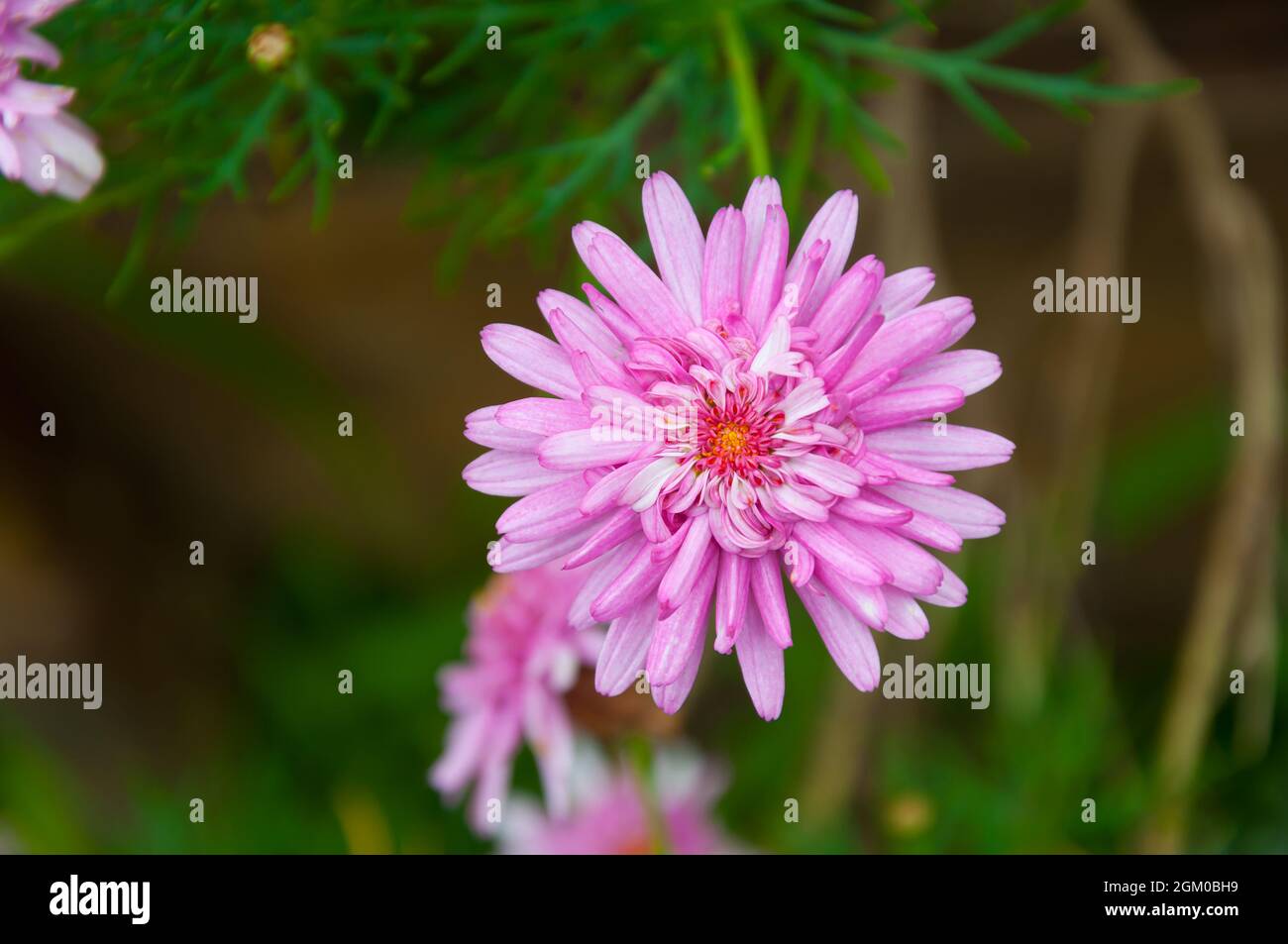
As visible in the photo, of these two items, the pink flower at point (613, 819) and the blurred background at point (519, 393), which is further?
the pink flower at point (613, 819)

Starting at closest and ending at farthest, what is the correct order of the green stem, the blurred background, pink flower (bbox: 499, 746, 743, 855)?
the green stem
the blurred background
pink flower (bbox: 499, 746, 743, 855)

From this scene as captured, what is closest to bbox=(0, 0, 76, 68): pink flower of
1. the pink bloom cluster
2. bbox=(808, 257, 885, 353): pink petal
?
the pink bloom cluster

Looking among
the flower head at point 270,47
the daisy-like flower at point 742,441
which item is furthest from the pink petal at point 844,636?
the flower head at point 270,47

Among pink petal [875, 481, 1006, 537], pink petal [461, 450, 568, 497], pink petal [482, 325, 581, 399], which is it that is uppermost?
pink petal [482, 325, 581, 399]

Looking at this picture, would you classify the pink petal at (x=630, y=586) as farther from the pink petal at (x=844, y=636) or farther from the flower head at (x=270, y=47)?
the flower head at (x=270, y=47)

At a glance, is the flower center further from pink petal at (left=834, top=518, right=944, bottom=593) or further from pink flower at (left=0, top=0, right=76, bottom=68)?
pink flower at (left=0, top=0, right=76, bottom=68)

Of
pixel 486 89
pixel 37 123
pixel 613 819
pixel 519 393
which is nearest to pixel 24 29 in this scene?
pixel 37 123

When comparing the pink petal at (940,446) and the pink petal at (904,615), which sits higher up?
the pink petal at (940,446)
